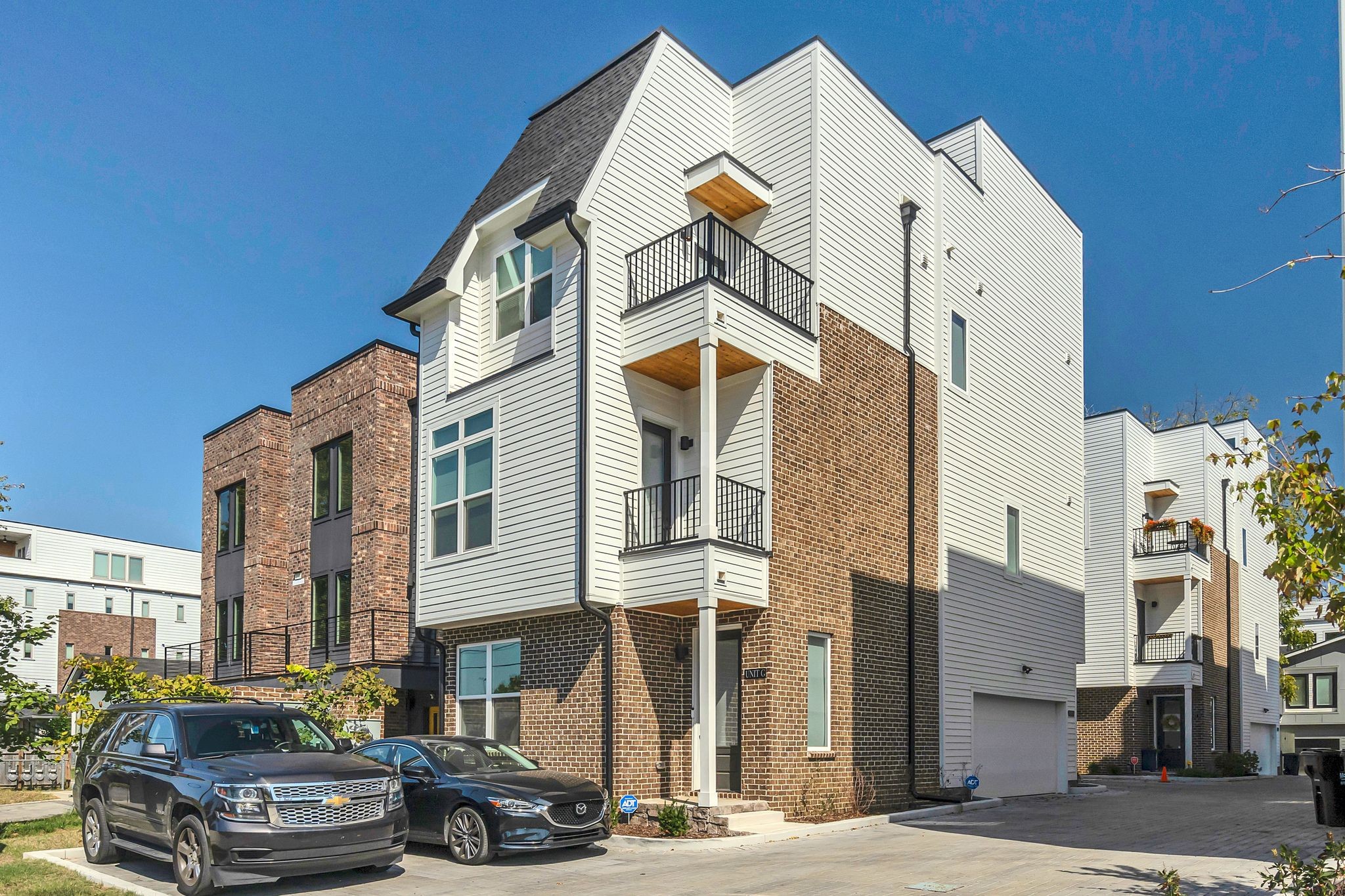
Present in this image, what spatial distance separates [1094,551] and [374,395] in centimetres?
2364

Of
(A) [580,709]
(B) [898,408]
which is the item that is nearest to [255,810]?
A: (A) [580,709]

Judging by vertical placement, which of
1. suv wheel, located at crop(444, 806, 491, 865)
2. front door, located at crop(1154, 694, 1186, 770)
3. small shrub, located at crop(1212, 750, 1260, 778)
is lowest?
small shrub, located at crop(1212, 750, 1260, 778)

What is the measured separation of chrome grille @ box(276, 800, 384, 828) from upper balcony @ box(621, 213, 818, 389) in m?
7.74

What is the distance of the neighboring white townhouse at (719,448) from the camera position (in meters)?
16.1

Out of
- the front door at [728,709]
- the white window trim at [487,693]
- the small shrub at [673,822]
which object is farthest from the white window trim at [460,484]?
the small shrub at [673,822]

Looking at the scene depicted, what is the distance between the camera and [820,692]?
672 inches

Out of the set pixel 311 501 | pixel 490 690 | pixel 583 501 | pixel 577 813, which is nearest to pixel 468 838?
pixel 577 813

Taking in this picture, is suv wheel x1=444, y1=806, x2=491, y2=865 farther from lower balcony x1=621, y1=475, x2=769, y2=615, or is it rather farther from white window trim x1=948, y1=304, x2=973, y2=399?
white window trim x1=948, y1=304, x2=973, y2=399

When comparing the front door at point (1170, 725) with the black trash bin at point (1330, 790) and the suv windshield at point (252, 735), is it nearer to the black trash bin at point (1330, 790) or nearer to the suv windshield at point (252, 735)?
the black trash bin at point (1330, 790)

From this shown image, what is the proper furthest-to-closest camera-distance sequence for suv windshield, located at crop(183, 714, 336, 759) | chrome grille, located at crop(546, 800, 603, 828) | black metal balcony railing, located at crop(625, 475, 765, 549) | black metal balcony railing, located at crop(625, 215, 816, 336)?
black metal balcony railing, located at crop(625, 215, 816, 336), black metal balcony railing, located at crop(625, 475, 765, 549), chrome grille, located at crop(546, 800, 603, 828), suv windshield, located at crop(183, 714, 336, 759)

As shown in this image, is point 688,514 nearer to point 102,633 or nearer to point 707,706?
point 707,706

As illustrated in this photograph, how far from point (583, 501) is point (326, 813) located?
6.46 metres

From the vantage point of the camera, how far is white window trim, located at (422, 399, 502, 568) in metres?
17.7

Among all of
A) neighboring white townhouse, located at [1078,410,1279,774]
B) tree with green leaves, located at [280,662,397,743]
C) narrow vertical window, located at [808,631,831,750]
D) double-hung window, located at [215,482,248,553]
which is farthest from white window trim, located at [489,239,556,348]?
neighboring white townhouse, located at [1078,410,1279,774]
